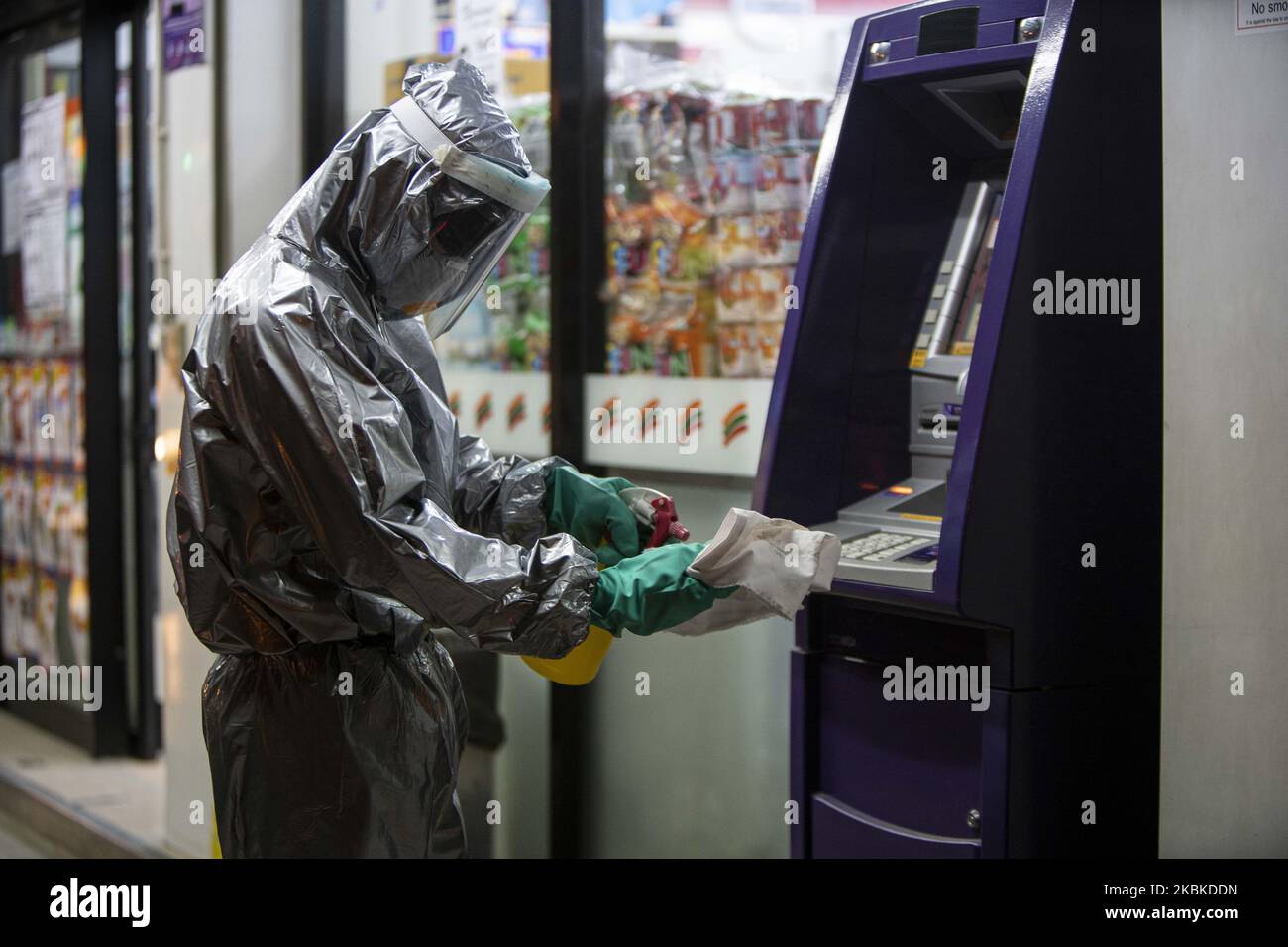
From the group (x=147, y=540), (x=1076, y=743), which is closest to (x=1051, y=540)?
(x=1076, y=743)

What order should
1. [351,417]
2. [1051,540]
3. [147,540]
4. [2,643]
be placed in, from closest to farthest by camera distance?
[351,417], [1051,540], [147,540], [2,643]

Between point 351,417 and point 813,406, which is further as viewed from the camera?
point 813,406

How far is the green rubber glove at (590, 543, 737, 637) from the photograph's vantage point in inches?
75.0

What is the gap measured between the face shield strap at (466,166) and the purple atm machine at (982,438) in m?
0.54

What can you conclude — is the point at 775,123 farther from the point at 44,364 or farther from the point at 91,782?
the point at 44,364

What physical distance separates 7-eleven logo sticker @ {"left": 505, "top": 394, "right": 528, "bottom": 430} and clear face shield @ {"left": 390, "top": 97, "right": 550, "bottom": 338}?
1319mm

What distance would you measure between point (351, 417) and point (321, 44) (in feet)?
7.51

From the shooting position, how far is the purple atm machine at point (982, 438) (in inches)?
82.8

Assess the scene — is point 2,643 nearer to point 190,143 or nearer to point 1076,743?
point 190,143

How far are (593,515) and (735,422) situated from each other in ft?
2.61

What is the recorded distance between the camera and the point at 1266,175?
2.20 metres
